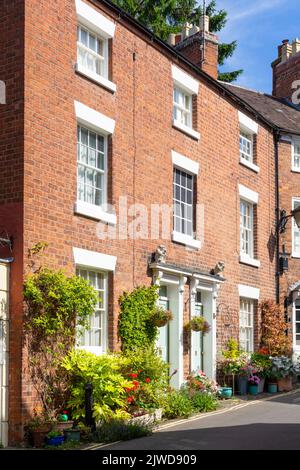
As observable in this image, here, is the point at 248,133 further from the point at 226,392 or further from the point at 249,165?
the point at 226,392

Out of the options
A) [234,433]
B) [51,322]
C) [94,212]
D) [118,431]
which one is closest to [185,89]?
[94,212]

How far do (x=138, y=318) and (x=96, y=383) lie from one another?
2808 millimetres

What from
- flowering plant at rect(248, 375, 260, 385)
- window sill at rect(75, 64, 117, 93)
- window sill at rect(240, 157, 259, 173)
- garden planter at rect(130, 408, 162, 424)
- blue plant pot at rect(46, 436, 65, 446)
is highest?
window sill at rect(75, 64, 117, 93)

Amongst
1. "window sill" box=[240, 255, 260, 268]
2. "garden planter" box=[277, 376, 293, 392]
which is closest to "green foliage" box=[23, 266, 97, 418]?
"window sill" box=[240, 255, 260, 268]

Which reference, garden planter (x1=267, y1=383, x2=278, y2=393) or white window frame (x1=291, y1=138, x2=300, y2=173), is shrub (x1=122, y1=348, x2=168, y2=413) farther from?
white window frame (x1=291, y1=138, x2=300, y2=173)

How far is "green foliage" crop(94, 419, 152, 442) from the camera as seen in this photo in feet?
41.6

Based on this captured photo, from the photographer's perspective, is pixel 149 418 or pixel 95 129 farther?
pixel 95 129

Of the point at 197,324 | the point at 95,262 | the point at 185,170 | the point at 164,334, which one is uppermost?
the point at 185,170

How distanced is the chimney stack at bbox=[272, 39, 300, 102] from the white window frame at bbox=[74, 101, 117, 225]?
52.8ft

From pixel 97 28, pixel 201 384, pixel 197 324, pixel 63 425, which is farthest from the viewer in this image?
pixel 197 324

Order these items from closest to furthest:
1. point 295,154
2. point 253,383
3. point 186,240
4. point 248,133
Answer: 1. point 186,240
2. point 253,383
3. point 248,133
4. point 295,154

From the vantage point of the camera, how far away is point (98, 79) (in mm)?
15648
